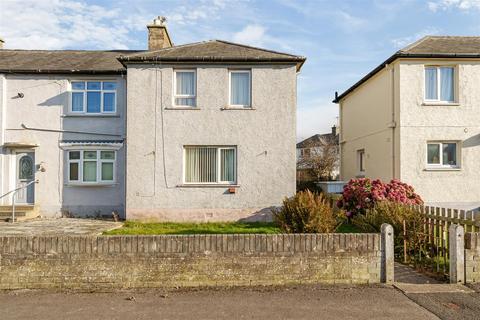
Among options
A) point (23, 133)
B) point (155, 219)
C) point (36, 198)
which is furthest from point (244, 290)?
point (23, 133)

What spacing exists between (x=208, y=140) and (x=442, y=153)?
357 inches

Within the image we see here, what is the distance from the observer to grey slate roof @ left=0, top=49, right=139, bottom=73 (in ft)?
45.1

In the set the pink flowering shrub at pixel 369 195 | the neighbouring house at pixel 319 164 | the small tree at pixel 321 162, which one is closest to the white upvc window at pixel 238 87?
the pink flowering shrub at pixel 369 195

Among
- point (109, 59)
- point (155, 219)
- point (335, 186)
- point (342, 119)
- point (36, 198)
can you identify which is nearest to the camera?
point (155, 219)

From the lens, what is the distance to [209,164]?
12961 mm

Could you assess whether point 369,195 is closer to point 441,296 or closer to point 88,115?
point 441,296

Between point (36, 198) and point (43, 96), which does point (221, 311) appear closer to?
point (36, 198)

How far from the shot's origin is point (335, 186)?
1652 centimetres

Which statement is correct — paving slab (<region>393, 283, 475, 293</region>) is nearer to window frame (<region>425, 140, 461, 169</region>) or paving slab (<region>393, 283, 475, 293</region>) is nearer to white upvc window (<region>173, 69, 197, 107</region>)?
window frame (<region>425, 140, 461, 169</region>)

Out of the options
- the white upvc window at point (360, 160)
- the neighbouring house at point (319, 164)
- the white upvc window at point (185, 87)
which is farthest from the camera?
the neighbouring house at point (319, 164)

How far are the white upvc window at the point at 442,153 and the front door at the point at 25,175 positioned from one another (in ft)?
50.9

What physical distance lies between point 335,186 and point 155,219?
27.8 ft

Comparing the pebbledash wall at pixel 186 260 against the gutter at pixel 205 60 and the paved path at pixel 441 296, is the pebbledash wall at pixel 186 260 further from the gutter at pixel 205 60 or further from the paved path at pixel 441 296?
the gutter at pixel 205 60

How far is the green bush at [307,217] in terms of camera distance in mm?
7461
